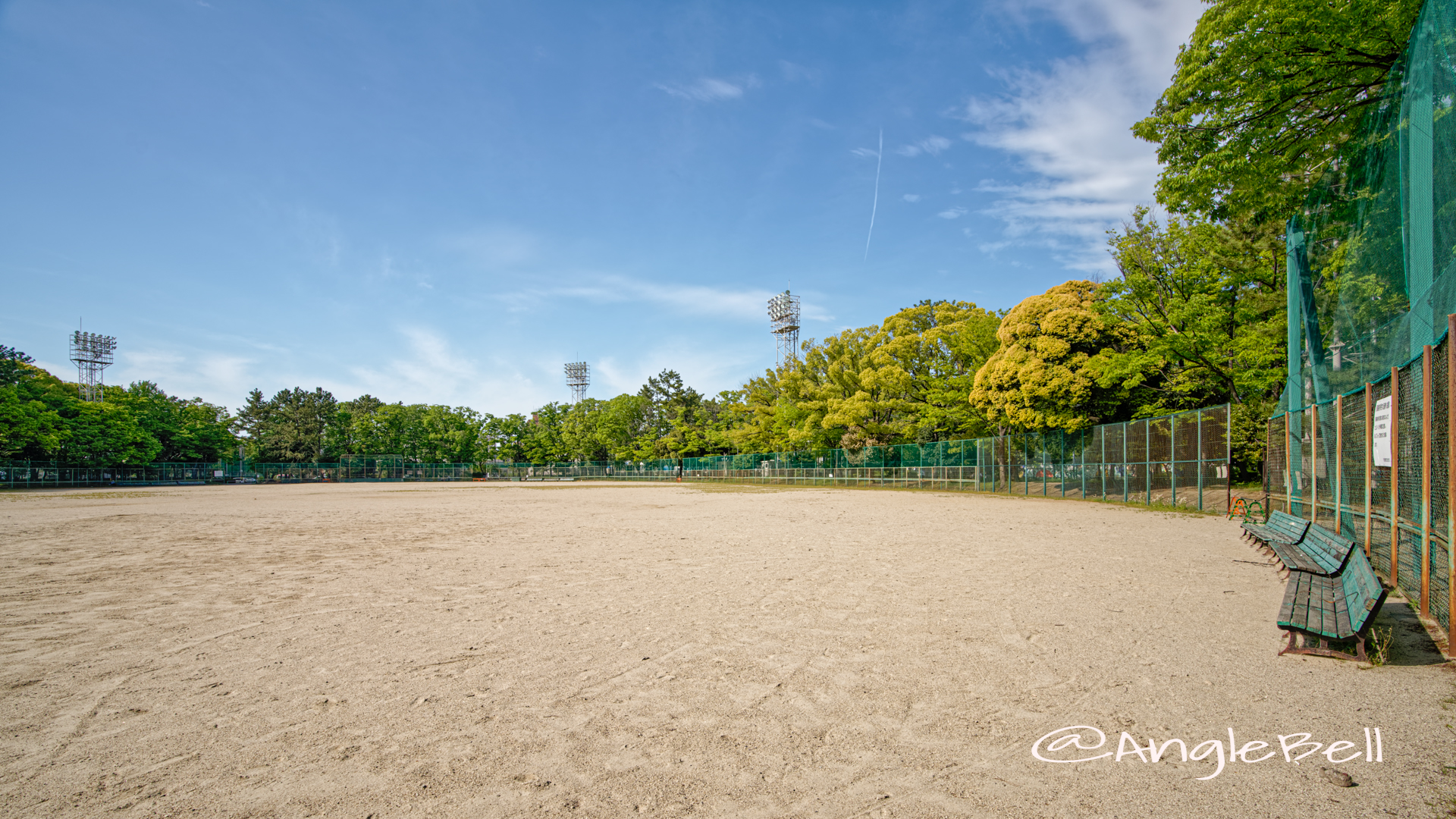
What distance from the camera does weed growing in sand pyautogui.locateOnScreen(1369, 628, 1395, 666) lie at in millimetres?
4324

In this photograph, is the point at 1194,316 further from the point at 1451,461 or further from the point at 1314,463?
the point at 1451,461

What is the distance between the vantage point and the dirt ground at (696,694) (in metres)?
2.73

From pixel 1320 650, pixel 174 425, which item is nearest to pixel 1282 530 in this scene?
pixel 1320 650

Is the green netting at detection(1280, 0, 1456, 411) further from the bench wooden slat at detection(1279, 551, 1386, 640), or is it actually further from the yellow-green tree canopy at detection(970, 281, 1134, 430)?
the yellow-green tree canopy at detection(970, 281, 1134, 430)

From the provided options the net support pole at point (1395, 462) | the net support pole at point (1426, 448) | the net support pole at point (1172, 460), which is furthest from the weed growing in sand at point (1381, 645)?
the net support pole at point (1172, 460)

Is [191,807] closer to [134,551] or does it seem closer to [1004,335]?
[134,551]

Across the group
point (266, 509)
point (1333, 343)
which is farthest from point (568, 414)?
point (1333, 343)

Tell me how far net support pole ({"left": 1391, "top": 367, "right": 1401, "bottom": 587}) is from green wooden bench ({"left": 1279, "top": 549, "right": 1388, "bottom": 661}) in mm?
1263

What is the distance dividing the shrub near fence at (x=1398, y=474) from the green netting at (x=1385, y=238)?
0.28 metres

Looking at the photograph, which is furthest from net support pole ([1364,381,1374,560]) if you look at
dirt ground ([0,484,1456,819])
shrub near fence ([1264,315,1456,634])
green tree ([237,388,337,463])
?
green tree ([237,388,337,463])

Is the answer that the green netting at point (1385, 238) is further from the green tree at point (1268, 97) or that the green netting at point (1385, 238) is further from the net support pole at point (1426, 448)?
the green tree at point (1268, 97)

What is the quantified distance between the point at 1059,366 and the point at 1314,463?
1635 cm

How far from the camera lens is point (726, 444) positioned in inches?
2452

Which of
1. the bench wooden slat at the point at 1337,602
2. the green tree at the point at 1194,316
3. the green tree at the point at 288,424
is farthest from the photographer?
the green tree at the point at 288,424
